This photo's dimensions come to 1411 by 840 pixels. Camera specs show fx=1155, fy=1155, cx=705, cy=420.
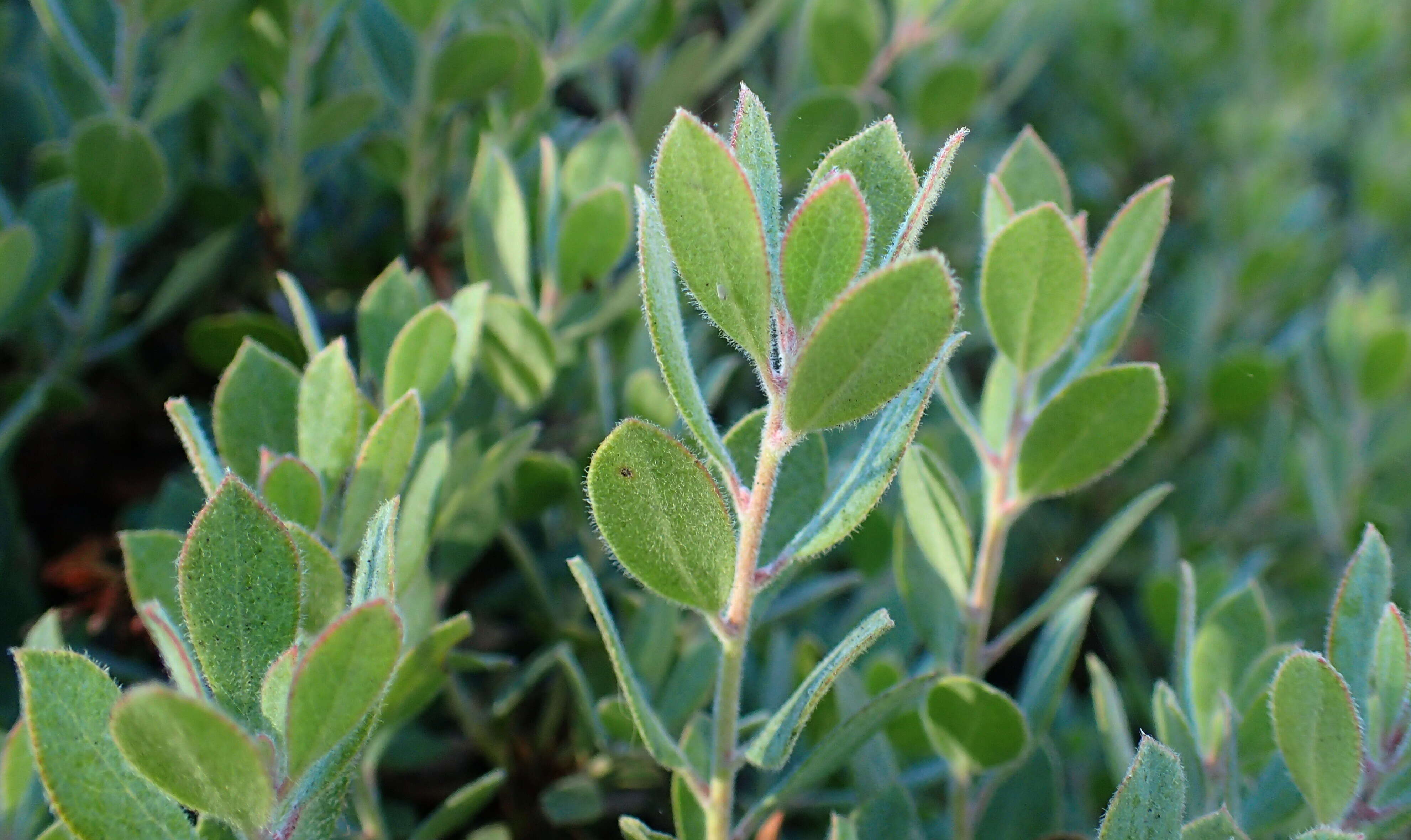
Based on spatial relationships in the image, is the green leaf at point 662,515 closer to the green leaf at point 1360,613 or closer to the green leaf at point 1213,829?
the green leaf at point 1213,829

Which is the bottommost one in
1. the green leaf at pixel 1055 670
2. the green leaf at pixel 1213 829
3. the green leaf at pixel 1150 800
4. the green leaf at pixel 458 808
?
the green leaf at pixel 458 808

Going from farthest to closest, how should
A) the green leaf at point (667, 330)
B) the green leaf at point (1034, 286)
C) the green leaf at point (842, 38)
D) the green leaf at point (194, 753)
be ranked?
the green leaf at point (842, 38) < the green leaf at point (1034, 286) < the green leaf at point (667, 330) < the green leaf at point (194, 753)

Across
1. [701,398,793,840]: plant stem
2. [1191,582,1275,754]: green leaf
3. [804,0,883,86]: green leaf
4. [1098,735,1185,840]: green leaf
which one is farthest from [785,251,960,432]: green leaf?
[804,0,883,86]: green leaf

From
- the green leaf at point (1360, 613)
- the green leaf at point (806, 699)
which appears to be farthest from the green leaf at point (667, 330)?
the green leaf at point (1360, 613)

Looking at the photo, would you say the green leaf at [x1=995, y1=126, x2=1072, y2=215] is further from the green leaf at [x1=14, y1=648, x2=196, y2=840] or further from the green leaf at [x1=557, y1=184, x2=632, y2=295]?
the green leaf at [x1=14, y1=648, x2=196, y2=840]

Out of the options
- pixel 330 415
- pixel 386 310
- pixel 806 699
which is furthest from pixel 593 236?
pixel 806 699

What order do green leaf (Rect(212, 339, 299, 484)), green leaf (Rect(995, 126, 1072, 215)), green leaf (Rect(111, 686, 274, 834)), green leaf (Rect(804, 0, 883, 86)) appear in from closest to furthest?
green leaf (Rect(111, 686, 274, 834)) → green leaf (Rect(212, 339, 299, 484)) → green leaf (Rect(995, 126, 1072, 215)) → green leaf (Rect(804, 0, 883, 86))

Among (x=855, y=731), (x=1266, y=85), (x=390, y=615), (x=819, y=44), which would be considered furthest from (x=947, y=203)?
(x=390, y=615)
